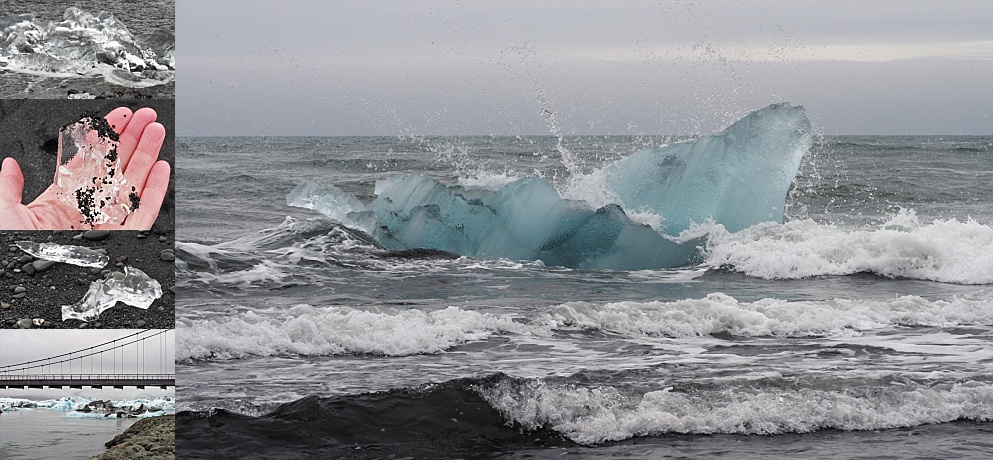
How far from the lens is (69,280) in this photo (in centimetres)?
319

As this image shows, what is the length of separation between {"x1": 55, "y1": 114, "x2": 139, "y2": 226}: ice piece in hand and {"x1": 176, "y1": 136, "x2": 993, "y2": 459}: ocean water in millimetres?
1045

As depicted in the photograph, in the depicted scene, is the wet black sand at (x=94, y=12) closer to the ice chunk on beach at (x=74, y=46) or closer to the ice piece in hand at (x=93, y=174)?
the ice chunk on beach at (x=74, y=46)

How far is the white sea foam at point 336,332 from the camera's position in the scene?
4.94 meters

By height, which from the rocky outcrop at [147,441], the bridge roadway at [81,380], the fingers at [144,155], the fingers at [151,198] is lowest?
the rocky outcrop at [147,441]

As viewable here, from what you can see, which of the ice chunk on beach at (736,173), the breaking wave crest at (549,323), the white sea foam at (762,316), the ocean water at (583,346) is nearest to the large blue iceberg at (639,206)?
the ice chunk on beach at (736,173)

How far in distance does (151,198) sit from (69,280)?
429 mm

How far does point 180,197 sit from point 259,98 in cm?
185

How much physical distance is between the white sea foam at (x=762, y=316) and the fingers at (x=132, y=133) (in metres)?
3.12

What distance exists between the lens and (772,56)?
1078 centimetres

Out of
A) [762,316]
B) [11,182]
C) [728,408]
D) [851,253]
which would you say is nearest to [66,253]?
[11,182]

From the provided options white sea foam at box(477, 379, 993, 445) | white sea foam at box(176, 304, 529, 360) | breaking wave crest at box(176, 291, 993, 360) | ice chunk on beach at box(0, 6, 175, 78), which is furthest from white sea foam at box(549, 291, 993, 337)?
ice chunk on beach at box(0, 6, 175, 78)

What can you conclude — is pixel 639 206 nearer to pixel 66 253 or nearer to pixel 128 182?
pixel 128 182

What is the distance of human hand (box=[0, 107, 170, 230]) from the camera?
125 inches

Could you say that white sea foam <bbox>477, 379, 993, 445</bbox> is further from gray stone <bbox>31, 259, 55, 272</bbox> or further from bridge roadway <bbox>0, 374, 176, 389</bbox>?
gray stone <bbox>31, 259, 55, 272</bbox>
